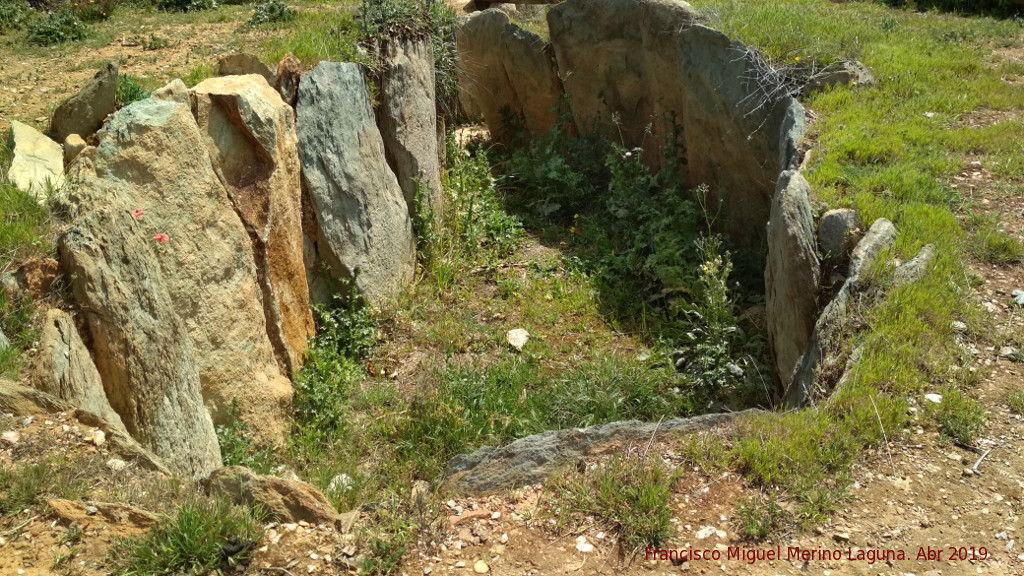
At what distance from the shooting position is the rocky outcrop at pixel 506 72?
9.33 m

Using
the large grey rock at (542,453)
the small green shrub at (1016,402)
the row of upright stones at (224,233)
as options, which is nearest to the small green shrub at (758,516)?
the large grey rock at (542,453)

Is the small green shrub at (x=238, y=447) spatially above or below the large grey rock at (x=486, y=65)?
below

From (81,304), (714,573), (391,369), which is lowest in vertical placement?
(391,369)

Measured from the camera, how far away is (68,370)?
4008 mm

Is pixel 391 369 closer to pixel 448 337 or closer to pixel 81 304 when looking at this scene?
pixel 448 337

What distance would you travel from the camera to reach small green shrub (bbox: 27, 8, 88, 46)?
8.50m

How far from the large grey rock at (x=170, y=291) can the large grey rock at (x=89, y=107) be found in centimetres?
97

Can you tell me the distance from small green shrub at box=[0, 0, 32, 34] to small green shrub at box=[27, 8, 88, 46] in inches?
18.3

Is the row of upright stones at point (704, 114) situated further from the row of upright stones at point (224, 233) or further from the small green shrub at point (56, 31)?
the small green shrub at point (56, 31)

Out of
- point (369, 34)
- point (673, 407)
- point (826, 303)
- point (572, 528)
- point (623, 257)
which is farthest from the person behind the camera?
point (623, 257)

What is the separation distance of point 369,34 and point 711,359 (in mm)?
3907

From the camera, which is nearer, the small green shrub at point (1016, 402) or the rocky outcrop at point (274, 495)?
the rocky outcrop at point (274, 495)

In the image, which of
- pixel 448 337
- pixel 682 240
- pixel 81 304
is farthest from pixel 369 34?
pixel 81 304

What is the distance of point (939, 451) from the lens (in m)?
4.33
